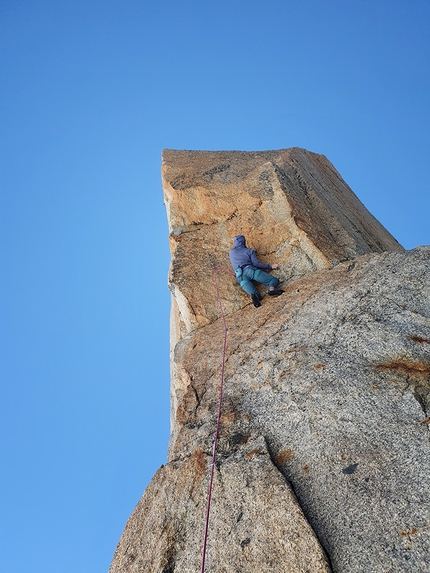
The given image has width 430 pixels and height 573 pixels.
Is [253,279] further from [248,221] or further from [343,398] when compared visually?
[343,398]

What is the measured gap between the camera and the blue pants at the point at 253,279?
7289mm

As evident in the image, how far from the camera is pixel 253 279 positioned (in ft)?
24.3

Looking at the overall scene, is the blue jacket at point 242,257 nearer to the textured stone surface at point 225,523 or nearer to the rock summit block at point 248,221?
the rock summit block at point 248,221

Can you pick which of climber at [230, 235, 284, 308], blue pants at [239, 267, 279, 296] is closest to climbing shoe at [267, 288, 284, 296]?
climber at [230, 235, 284, 308]

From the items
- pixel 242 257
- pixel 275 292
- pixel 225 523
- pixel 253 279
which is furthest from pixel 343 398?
pixel 242 257

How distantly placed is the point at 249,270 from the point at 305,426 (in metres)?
3.29

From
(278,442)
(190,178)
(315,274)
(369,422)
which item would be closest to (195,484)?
(278,442)

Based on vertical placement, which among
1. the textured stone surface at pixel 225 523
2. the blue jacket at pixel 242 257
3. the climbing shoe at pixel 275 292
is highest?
the blue jacket at pixel 242 257

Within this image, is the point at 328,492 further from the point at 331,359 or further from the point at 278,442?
the point at 331,359

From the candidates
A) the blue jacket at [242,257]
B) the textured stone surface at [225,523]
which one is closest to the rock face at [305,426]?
the textured stone surface at [225,523]

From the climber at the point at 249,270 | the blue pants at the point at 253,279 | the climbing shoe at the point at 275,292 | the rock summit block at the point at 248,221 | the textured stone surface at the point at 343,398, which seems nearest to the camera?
the textured stone surface at the point at 343,398

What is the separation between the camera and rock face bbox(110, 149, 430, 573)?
3.59 metres

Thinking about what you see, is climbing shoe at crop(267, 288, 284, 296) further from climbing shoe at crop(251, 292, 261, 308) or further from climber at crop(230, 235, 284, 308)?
climbing shoe at crop(251, 292, 261, 308)

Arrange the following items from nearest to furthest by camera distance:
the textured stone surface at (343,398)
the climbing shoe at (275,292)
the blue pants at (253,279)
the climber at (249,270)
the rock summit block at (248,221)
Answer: the textured stone surface at (343,398) → the climbing shoe at (275,292) → the climber at (249,270) → the blue pants at (253,279) → the rock summit block at (248,221)
